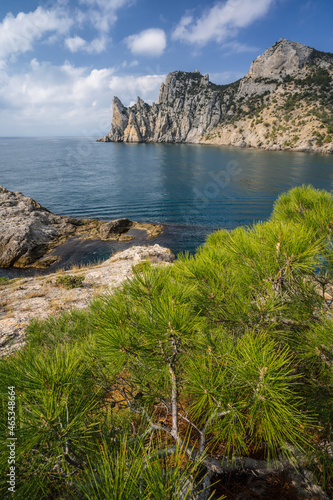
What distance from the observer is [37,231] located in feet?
66.7

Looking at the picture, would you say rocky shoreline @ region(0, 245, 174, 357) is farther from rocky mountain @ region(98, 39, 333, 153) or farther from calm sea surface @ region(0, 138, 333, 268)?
rocky mountain @ region(98, 39, 333, 153)

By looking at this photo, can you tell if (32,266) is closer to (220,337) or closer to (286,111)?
(220,337)

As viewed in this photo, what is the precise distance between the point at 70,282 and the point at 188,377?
10068 millimetres

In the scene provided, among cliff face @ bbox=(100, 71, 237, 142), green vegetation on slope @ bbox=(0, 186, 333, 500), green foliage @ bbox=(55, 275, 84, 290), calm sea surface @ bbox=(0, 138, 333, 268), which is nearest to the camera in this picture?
green vegetation on slope @ bbox=(0, 186, 333, 500)

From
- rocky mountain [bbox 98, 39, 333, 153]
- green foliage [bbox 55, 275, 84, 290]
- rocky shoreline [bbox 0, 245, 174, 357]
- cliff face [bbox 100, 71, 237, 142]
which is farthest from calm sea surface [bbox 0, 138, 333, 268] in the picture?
cliff face [bbox 100, 71, 237, 142]

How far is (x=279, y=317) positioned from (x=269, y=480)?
1.42 m

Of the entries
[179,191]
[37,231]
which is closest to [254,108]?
[179,191]

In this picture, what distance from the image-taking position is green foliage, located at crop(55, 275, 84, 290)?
10.1m

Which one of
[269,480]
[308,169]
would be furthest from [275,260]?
[308,169]

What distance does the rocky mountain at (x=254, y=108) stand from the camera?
76062 mm

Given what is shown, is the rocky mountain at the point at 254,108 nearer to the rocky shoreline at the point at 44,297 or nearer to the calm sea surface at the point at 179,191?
the calm sea surface at the point at 179,191

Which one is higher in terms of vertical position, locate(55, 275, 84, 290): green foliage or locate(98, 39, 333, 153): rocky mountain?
locate(98, 39, 333, 153): rocky mountain

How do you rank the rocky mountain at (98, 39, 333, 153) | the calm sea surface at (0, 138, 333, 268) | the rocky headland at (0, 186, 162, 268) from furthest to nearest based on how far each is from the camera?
the rocky mountain at (98, 39, 333, 153) → the calm sea surface at (0, 138, 333, 268) → the rocky headland at (0, 186, 162, 268)

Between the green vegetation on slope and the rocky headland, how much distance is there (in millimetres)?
17667
